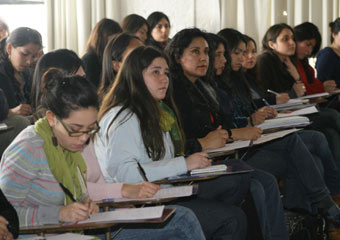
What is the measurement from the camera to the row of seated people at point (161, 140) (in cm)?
189

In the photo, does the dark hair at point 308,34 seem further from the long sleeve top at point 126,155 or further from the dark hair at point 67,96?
the dark hair at point 67,96

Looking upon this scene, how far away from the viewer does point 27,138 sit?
187 centimetres

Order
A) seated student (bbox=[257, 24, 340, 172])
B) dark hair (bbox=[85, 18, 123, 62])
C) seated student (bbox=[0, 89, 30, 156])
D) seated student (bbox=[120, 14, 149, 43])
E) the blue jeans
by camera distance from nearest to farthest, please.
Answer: the blue jeans, seated student (bbox=[0, 89, 30, 156]), dark hair (bbox=[85, 18, 123, 62]), seated student (bbox=[257, 24, 340, 172]), seated student (bbox=[120, 14, 149, 43])

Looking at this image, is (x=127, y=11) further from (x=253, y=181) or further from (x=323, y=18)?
(x=253, y=181)

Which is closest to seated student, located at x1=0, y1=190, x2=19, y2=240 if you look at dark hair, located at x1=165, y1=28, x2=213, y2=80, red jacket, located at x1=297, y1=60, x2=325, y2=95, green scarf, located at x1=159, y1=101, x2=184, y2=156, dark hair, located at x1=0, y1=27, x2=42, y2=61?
green scarf, located at x1=159, y1=101, x2=184, y2=156

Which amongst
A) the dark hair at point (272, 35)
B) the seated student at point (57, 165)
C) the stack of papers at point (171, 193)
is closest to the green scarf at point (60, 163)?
the seated student at point (57, 165)

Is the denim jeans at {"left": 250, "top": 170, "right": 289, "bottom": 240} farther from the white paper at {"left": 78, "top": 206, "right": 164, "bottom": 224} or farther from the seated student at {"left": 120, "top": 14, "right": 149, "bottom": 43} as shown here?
the seated student at {"left": 120, "top": 14, "right": 149, "bottom": 43}

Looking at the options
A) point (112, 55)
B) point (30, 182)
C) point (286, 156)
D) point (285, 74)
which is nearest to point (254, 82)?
point (285, 74)

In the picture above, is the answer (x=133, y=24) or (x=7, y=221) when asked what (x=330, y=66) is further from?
(x=7, y=221)

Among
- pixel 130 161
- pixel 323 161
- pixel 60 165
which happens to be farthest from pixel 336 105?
pixel 60 165

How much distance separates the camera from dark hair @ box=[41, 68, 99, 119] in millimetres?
1958

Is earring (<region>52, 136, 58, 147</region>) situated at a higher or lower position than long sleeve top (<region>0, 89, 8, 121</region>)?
lower

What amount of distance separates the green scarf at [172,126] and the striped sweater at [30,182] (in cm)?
75

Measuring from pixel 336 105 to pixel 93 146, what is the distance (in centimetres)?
328
